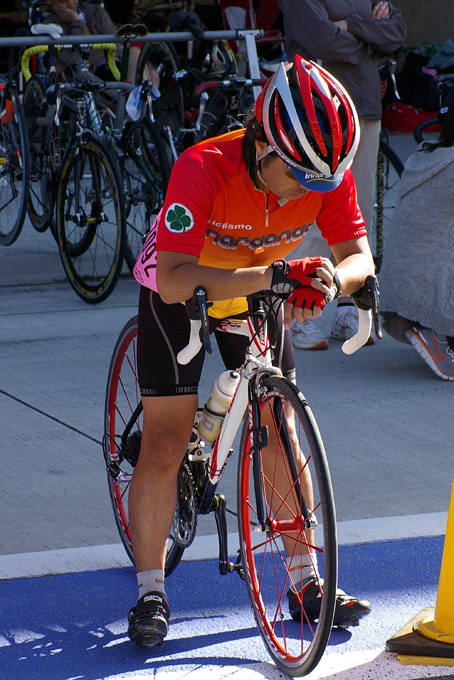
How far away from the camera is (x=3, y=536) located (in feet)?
12.8

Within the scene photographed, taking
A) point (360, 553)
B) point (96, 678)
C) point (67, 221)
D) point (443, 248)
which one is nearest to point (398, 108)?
point (67, 221)

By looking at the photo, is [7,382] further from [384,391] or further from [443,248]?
[443,248]

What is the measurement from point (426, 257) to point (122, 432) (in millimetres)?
2339

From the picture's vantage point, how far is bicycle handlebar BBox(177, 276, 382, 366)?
2.84 m

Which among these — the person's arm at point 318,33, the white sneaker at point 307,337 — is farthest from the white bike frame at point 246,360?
the person's arm at point 318,33

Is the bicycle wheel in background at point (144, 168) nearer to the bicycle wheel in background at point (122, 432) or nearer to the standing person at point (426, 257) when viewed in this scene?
the standing person at point (426, 257)

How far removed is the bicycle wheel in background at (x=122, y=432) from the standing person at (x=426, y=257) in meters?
2.07

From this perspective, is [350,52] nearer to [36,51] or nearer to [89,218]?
[89,218]

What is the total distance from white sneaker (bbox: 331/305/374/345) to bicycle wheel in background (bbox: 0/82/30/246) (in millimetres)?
2643

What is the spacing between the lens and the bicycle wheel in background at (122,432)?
3602mm

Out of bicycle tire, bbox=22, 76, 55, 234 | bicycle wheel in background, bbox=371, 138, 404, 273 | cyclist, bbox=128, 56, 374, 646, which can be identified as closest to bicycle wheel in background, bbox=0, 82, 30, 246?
bicycle tire, bbox=22, 76, 55, 234

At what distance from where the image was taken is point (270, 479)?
3188mm

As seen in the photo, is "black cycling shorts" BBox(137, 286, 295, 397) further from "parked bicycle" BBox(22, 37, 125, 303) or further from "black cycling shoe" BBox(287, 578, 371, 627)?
"parked bicycle" BBox(22, 37, 125, 303)

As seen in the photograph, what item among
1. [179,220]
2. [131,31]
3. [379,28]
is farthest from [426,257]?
[131,31]
